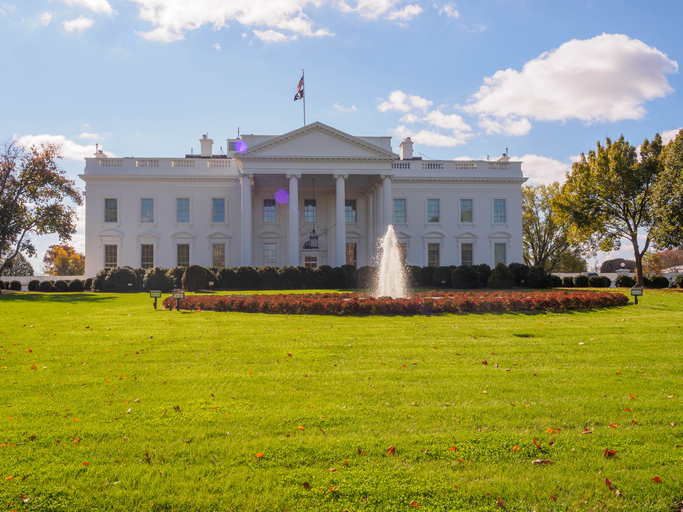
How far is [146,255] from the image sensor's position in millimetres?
37344

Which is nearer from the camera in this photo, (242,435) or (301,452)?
(301,452)

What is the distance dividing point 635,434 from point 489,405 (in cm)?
142

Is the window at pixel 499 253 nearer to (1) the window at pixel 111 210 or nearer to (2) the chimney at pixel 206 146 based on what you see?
(2) the chimney at pixel 206 146

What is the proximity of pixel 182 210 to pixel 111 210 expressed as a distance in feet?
18.8

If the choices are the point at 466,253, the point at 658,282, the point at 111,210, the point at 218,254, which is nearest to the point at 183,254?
the point at 218,254

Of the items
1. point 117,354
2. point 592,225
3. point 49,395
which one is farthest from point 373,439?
point 592,225

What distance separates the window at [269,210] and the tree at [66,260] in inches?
1571

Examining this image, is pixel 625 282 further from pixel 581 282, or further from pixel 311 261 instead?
pixel 311 261

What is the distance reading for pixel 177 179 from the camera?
1476 inches

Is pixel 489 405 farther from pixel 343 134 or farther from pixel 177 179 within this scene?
pixel 177 179

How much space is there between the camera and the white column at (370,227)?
119ft

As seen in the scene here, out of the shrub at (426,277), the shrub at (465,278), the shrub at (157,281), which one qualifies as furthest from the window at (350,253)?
the shrub at (157,281)

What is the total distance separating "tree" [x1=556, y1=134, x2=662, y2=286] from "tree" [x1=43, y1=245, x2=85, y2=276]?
63050 mm

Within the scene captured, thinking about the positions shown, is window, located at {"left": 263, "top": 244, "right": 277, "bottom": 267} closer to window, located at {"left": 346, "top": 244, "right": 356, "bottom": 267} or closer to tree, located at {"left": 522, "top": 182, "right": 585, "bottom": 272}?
window, located at {"left": 346, "top": 244, "right": 356, "bottom": 267}
